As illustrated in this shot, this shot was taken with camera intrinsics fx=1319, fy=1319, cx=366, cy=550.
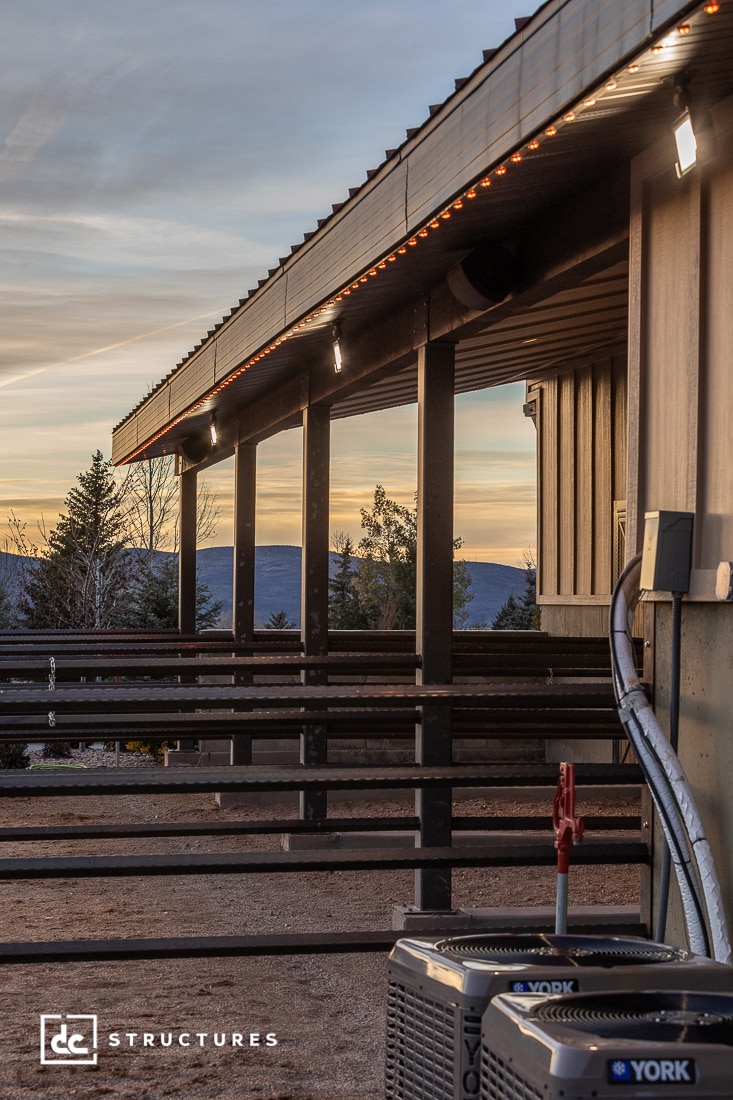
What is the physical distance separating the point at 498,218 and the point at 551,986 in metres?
3.98

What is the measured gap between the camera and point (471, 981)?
2.76m

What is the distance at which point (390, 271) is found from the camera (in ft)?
22.3

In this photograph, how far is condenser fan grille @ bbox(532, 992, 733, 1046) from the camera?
2.33 m

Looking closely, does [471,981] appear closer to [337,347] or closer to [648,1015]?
[648,1015]

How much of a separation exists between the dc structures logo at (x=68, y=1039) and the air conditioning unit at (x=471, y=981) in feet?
7.42

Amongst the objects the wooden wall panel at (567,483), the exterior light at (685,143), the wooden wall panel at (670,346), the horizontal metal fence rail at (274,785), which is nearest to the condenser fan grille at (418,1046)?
the horizontal metal fence rail at (274,785)

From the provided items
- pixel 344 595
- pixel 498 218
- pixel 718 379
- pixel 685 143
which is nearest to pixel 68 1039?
pixel 718 379

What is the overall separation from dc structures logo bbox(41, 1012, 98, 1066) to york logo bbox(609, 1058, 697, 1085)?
11.0 ft

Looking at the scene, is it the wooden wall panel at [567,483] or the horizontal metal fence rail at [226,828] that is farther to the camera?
the wooden wall panel at [567,483]

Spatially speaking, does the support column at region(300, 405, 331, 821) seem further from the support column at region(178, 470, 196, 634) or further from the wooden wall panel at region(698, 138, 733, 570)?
the wooden wall panel at region(698, 138, 733, 570)

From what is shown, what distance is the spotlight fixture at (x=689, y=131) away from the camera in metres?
4.22

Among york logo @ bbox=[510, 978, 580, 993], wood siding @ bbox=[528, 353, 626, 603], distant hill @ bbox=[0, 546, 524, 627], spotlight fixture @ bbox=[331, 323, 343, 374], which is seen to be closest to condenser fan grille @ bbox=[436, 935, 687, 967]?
york logo @ bbox=[510, 978, 580, 993]

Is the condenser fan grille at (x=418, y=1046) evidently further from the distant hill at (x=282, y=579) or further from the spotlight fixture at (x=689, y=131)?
the distant hill at (x=282, y=579)

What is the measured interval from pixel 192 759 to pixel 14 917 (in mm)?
6008
